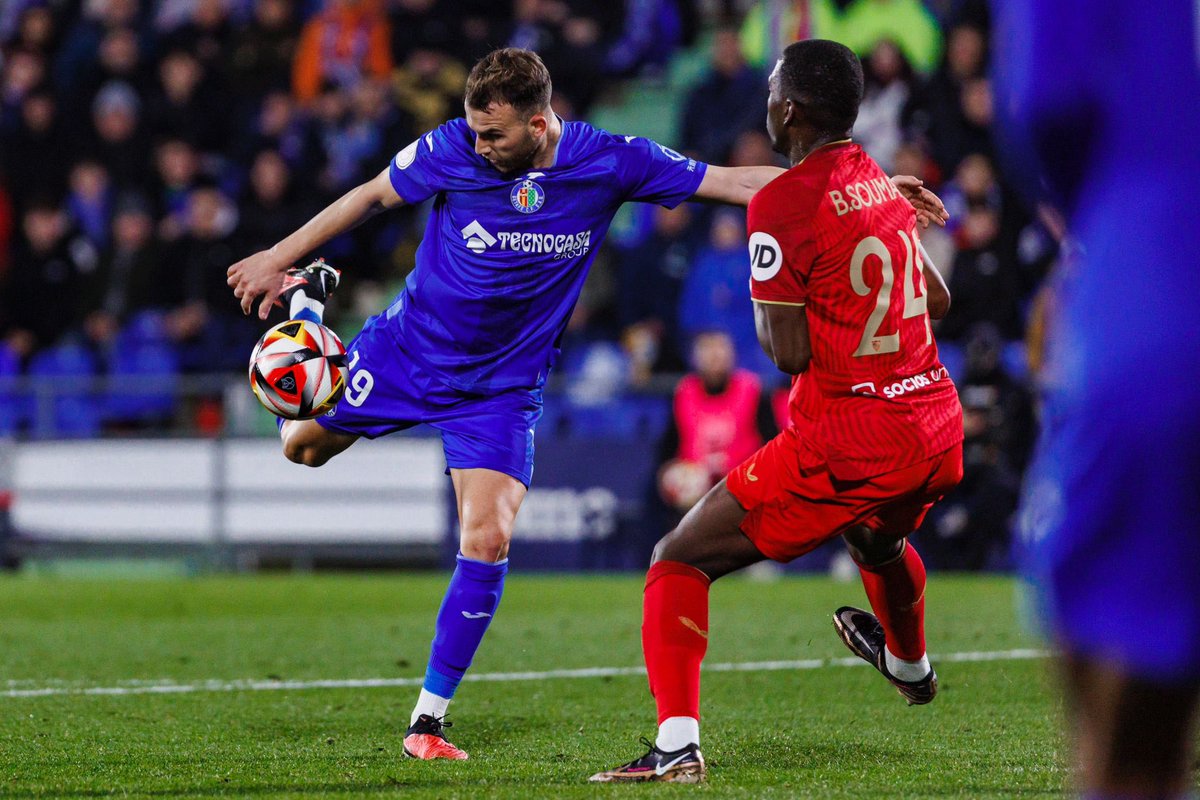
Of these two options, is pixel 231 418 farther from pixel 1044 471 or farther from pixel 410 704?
pixel 1044 471

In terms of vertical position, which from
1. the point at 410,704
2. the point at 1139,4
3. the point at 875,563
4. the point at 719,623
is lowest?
the point at 719,623

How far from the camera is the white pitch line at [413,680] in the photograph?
7168mm

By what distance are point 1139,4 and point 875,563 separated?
326 cm

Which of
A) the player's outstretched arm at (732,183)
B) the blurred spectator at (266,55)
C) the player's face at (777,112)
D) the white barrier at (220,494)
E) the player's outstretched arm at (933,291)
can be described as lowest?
the white barrier at (220,494)

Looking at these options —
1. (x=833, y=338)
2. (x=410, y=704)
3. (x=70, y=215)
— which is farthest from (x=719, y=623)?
(x=70, y=215)

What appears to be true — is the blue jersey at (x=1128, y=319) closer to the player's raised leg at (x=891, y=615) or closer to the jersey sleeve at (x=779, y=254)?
the jersey sleeve at (x=779, y=254)

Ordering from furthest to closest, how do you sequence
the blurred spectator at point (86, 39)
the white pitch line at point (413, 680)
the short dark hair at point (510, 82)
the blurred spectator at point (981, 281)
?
the blurred spectator at point (86, 39)
the blurred spectator at point (981, 281)
the white pitch line at point (413, 680)
the short dark hair at point (510, 82)

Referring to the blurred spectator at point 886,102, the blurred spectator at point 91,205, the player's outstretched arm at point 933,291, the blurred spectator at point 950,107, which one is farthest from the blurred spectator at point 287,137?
the player's outstretched arm at point 933,291

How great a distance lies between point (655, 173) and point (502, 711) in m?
2.22

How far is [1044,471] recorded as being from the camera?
93.7 inches

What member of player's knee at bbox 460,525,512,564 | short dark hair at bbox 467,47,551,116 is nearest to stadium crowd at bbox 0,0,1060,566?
short dark hair at bbox 467,47,551,116

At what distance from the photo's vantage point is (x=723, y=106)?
51.6 ft

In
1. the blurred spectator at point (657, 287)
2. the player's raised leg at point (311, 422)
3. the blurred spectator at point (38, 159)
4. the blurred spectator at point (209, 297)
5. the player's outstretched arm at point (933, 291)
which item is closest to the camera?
the player's outstretched arm at point (933, 291)

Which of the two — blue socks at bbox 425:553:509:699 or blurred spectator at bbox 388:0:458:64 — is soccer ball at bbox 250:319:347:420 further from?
blurred spectator at bbox 388:0:458:64
